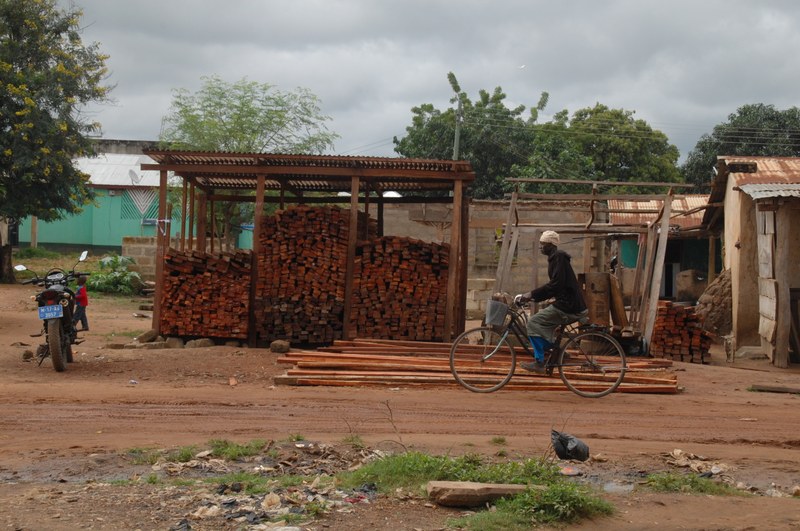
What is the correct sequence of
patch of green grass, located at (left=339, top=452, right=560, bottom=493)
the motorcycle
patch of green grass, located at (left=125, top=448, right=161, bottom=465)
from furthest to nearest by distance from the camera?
the motorcycle
patch of green grass, located at (left=125, top=448, right=161, bottom=465)
patch of green grass, located at (left=339, top=452, right=560, bottom=493)

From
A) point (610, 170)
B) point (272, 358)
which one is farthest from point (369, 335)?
point (610, 170)

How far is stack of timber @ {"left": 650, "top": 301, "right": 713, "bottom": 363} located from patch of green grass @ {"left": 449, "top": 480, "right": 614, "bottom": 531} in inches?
444

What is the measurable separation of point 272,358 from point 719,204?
12336mm

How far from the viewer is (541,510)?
530 cm

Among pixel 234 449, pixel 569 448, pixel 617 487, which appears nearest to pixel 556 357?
pixel 569 448

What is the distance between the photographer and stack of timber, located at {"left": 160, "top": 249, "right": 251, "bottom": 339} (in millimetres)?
14320

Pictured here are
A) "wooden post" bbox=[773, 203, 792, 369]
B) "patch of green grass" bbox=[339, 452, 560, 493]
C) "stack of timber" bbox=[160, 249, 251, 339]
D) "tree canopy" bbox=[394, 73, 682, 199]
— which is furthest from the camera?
"tree canopy" bbox=[394, 73, 682, 199]

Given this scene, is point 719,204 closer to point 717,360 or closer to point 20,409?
point 717,360

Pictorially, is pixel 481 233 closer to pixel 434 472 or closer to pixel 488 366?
pixel 488 366

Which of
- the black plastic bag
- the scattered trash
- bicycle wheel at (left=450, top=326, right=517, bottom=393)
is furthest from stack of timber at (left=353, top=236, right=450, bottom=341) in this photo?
the scattered trash

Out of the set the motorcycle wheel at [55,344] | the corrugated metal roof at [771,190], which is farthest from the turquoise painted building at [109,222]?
the corrugated metal roof at [771,190]

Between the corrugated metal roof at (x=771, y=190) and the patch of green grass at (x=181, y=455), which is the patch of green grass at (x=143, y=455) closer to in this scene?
the patch of green grass at (x=181, y=455)

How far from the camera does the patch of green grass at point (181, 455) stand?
6.61 meters

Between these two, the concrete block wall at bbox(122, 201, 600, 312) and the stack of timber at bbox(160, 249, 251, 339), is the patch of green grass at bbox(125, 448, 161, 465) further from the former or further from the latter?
the concrete block wall at bbox(122, 201, 600, 312)
